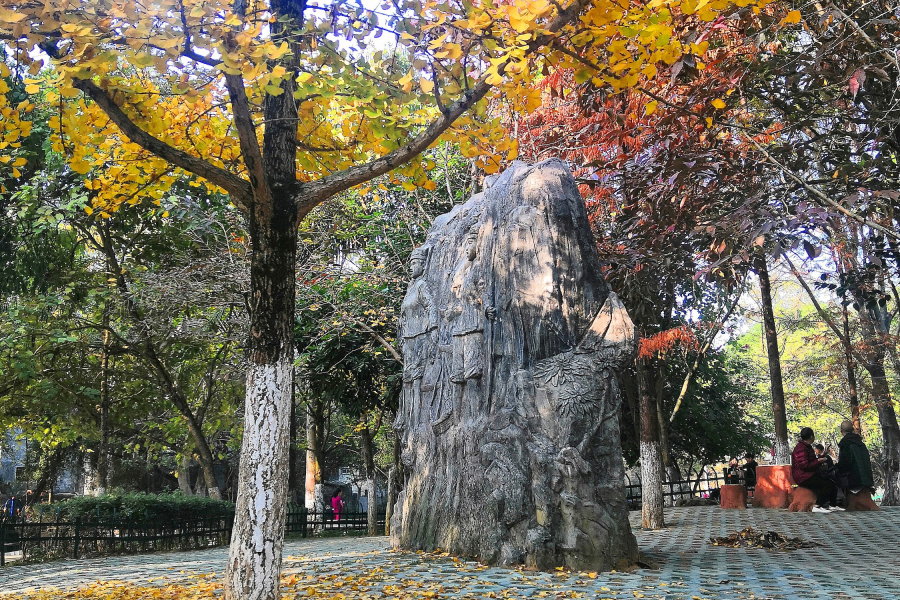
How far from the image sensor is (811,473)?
1399 cm

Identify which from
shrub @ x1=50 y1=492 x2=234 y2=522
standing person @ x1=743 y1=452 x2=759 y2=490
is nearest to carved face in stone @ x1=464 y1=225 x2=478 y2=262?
shrub @ x1=50 y1=492 x2=234 y2=522

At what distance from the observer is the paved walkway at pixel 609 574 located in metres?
6.52

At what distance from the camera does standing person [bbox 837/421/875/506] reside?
13.4m

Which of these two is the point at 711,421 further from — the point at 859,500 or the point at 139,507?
the point at 139,507

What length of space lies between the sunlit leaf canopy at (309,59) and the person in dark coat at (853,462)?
401 inches

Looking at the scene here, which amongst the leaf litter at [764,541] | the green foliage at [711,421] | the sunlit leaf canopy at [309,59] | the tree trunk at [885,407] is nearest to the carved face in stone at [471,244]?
the sunlit leaf canopy at [309,59]

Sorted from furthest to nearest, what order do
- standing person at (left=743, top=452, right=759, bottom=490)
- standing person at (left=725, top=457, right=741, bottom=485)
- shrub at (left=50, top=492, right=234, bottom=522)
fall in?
standing person at (left=743, top=452, right=759, bottom=490), standing person at (left=725, top=457, right=741, bottom=485), shrub at (left=50, top=492, right=234, bottom=522)

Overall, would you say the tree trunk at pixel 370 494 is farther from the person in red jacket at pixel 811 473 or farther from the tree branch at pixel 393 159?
the tree branch at pixel 393 159

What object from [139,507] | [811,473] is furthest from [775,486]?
[139,507]

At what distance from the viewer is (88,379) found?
17781 mm

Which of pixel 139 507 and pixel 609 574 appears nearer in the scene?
pixel 609 574

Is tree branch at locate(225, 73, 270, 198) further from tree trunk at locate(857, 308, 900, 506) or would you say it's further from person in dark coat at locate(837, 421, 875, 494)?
tree trunk at locate(857, 308, 900, 506)

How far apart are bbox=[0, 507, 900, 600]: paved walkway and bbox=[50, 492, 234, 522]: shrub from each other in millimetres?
1055

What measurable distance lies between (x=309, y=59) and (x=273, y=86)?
202 centimetres
